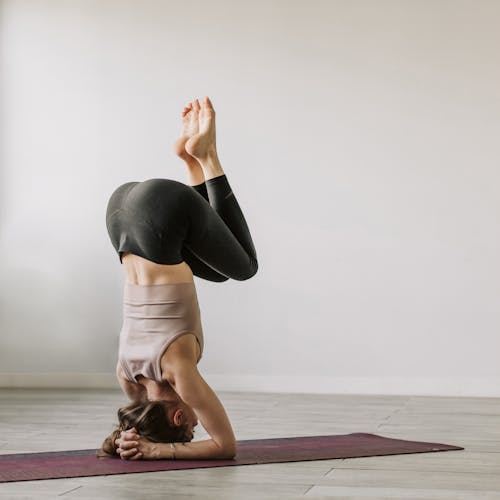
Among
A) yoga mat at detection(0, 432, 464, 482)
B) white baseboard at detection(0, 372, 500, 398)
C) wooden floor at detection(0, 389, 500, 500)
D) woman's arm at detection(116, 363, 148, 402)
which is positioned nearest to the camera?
wooden floor at detection(0, 389, 500, 500)

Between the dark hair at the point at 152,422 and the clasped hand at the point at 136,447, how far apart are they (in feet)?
0.05

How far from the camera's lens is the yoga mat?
2.67 metres

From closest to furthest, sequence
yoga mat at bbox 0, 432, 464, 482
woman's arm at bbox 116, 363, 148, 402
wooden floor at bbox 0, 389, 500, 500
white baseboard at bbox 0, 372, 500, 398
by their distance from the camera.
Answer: wooden floor at bbox 0, 389, 500, 500
yoga mat at bbox 0, 432, 464, 482
woman's arm at bbox 116, 363, 148, 402
white baseboard at bbox 0, 372, 500, 398

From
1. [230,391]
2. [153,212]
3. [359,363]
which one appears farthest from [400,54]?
[153,212]

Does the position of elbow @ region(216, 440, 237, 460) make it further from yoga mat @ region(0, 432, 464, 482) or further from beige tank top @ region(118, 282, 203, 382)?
beige tank top @ region(118, 282, 203, 382)

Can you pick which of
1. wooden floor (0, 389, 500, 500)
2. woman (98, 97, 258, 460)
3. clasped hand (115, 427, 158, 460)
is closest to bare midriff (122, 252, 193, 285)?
woman (98, 97, 258, 460)

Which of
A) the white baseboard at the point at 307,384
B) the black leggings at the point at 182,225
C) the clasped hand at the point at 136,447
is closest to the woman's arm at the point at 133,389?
the clasped hand at the point at 136,447

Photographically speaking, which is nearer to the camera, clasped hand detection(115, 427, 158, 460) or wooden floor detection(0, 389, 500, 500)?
wooden floor detection(0, 389, 500, 500)

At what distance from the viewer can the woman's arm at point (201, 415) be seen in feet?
8.89

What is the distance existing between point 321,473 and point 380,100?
288cm

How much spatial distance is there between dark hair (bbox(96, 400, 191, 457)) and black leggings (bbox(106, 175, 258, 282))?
394 millimetres

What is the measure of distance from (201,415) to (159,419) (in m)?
0.12

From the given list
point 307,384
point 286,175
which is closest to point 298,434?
point 307,384

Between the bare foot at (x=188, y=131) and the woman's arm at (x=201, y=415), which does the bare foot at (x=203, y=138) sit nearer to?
the bare foot at (x=188, y=131)
